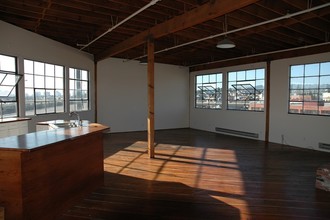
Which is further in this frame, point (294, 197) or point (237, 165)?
point (237, 165)

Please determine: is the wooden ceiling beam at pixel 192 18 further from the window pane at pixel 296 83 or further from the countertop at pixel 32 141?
the window pane at pixel 296 83

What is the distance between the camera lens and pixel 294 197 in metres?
3.64

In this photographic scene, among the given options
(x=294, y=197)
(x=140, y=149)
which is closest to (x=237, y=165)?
(x=294, y=197)

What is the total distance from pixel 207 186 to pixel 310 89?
5.10 metres

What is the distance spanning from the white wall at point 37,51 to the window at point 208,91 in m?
4.88

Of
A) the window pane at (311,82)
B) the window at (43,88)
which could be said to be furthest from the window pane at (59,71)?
the window pane at (311,82)

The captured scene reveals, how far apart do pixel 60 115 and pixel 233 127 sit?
6.19 meters

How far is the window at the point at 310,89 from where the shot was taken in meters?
6.92

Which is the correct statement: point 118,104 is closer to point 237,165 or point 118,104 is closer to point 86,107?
point 86,107

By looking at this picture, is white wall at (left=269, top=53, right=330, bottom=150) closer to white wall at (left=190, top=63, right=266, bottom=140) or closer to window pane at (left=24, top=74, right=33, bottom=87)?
white wall at (left=190, top=63, right=266, bottom=140)

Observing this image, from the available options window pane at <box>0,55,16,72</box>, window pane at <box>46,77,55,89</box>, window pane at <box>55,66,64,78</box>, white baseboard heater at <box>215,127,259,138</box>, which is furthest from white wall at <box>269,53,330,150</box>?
window pane at <box>0,55,16,72</box>

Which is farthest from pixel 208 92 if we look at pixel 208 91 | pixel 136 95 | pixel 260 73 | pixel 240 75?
pixel 136 95

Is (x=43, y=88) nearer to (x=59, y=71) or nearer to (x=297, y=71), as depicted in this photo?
(x=59, y=71)

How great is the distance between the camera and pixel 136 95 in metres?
10.6
